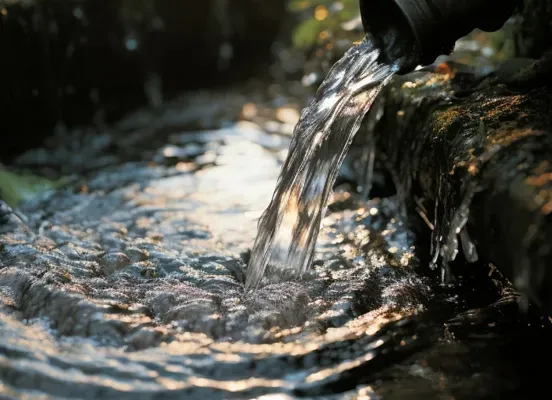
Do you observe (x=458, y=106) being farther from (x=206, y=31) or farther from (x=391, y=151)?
(x=206, y=31)

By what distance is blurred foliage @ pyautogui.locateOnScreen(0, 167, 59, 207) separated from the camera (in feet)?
12.7

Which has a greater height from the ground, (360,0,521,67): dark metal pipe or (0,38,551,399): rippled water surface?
(360,0,521,67): dark metal pipe

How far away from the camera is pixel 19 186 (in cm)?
409

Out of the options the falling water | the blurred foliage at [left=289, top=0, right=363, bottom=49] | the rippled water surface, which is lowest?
the rippled water surface

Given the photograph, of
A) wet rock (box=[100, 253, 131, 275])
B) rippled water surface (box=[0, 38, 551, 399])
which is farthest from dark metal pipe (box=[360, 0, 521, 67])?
wet rock (box=[100, 253, 131, 275])

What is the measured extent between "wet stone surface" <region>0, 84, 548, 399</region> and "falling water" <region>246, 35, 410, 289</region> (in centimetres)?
15

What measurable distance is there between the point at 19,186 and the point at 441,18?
9.67 feet

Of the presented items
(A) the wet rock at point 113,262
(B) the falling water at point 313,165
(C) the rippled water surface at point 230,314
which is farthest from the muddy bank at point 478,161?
(A) the wet rock at point 113,262

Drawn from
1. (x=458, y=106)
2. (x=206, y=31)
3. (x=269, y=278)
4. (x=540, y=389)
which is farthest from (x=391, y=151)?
(x=206, y=31)

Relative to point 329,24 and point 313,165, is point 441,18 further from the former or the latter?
point 329,24

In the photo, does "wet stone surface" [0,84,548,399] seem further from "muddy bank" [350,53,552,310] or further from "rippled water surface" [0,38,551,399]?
"muddy bank" [350,53,552,310]

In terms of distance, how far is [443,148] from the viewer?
2711 mm

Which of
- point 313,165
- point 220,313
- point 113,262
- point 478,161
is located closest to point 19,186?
point 113,262

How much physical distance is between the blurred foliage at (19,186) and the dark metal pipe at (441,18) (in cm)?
248
